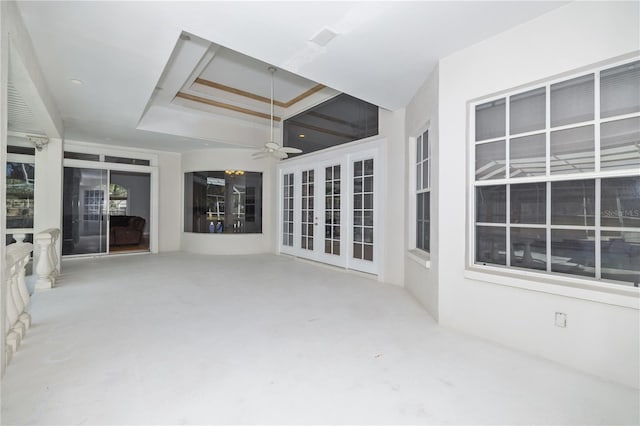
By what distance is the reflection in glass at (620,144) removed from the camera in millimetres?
2018

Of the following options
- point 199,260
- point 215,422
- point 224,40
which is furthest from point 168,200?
point 215,422

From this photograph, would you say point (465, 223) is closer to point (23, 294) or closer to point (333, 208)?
point (333, 208)

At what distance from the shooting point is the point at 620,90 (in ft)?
6.88

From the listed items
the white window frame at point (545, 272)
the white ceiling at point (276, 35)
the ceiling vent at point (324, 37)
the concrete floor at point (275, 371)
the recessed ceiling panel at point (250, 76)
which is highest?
the recessed ceiling panel at point (250, 76)

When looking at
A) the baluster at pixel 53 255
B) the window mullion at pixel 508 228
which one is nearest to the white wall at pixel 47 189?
the baluster at pixel 53 255

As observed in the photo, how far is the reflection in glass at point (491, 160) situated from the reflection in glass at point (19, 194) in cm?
749

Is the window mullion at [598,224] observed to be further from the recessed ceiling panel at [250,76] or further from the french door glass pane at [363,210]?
the recessed ceiling panel at [250,76]

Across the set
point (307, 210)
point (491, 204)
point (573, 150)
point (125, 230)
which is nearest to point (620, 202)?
point (573, 150)

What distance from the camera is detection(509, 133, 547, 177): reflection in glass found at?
244 cm

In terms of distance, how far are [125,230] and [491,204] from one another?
9.36m

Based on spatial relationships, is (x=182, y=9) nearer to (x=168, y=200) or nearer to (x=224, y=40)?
(x=224, y=40)

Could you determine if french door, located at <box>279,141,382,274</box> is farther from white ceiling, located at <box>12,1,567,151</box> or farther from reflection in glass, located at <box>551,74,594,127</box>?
reflection in glass, located at <box>551,74,594,127</box>

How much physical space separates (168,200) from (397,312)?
677 cm

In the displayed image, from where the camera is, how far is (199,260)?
21.5 ft
